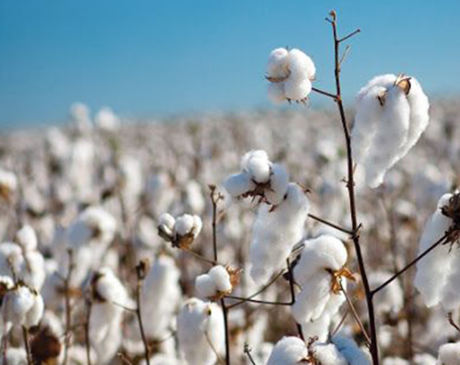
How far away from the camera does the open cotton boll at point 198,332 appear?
1.61 metres

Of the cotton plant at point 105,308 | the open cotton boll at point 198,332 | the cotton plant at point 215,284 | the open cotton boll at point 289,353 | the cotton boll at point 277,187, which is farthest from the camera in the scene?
the cotton plant at point 105,308

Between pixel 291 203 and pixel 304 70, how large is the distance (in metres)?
0.24

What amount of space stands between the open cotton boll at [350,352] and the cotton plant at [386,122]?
0.29m

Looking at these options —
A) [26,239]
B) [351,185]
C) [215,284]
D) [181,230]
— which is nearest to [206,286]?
[215,284]

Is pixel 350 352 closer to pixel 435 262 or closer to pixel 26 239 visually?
pixel 435 262

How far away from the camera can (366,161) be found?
1.19m

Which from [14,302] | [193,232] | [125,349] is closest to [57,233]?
[125,349]

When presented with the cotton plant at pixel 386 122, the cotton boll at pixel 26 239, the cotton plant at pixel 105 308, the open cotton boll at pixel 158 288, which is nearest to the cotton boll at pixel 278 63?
the cotton plant at pixel 386 122

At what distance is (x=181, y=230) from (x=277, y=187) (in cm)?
30

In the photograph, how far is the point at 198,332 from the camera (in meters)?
1.60

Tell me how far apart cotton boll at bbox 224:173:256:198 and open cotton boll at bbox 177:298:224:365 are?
0.52 meters

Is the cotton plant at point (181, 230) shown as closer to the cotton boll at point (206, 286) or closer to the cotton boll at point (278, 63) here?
the cotton boll at point (206, 286)

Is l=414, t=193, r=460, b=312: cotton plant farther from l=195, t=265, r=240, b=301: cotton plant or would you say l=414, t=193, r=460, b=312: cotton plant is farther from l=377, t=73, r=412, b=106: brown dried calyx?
l=195, t=265, r=240, b=301: cotton plant

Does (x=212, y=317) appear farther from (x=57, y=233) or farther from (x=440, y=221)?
(x=57, y=233)
